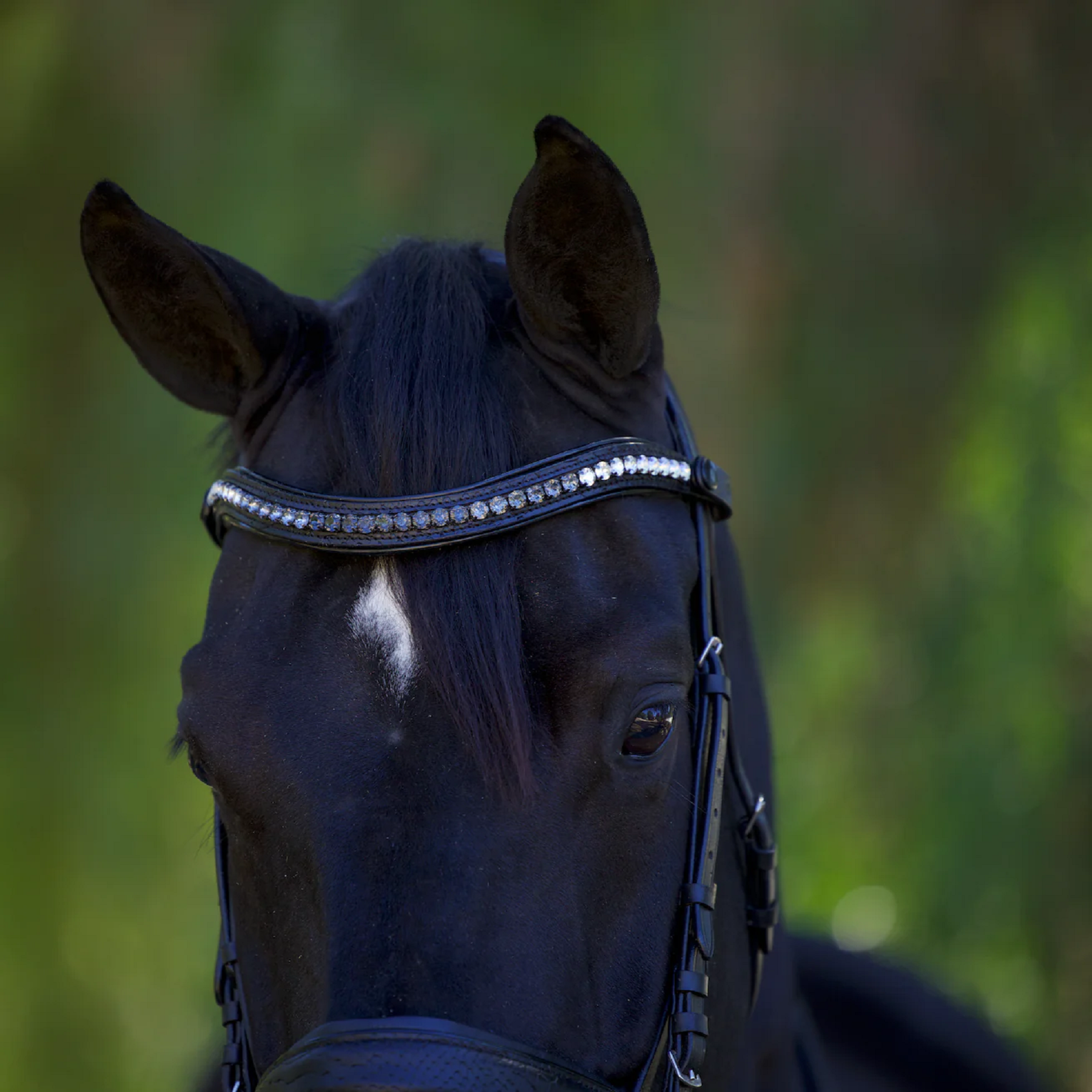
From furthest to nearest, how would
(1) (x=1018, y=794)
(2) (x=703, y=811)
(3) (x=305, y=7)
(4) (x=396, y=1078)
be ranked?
1. (3) (x=305, y=7)
2. (1) (x=1018, y=794)
3. (2) (x=703, y=811)
4. (4) (x=396, y=1078)

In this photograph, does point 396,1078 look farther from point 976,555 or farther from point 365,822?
point 976,555

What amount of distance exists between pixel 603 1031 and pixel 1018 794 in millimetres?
3851

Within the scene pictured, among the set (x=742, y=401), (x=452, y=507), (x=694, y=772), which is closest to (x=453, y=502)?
(x=452, y=507)

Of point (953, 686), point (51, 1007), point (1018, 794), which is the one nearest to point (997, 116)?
point (953, 686)

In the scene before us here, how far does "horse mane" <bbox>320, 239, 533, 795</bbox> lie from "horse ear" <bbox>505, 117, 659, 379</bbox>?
9 cm

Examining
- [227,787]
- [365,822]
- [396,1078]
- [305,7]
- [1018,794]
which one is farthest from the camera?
[305,7]

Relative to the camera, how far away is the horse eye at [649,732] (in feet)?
4.27

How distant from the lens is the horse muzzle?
3.35 feet

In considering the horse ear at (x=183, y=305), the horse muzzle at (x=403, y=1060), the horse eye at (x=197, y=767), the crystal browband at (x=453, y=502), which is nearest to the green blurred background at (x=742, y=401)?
the horse ear at (x=183, y=305)

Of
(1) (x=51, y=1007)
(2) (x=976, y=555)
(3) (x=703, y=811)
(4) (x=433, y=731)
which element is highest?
(2) (x=976, y=555)

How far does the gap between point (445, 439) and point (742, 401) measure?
4.12m

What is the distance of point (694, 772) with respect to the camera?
1.45 m

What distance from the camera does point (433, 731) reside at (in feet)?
3.91

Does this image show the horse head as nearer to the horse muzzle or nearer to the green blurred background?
the horse muzzle
